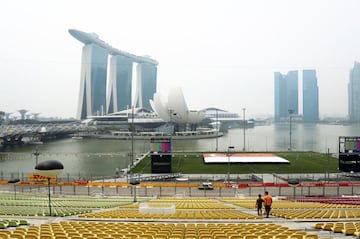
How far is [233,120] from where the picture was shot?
138500 millimetres

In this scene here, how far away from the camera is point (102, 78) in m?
158

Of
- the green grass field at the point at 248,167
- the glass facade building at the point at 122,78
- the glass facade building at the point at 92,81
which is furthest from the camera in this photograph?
the glass facade building at the point at 122,78

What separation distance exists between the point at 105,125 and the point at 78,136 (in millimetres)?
21442

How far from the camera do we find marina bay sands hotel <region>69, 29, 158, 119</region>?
5458 inches

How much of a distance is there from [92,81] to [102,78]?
6111mm


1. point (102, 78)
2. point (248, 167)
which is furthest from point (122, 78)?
point (248, 167)

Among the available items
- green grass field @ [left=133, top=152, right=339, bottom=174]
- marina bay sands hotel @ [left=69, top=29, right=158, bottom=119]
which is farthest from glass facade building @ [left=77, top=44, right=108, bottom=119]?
green grass field @ [left=133, top=152, right=339, bottom=174]

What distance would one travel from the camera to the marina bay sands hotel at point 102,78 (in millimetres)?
138625

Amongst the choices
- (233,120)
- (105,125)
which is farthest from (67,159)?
(233,120)

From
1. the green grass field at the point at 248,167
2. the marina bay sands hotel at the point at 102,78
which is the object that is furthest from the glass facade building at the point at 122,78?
the green grass field at the point at 248,167

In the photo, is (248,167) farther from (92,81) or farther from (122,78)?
(122,78)

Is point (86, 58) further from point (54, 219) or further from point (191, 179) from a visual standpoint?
point (54, 219)

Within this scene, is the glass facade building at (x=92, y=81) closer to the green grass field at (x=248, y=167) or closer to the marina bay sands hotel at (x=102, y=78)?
the marina bay sands hotel at (x=102, y=78)

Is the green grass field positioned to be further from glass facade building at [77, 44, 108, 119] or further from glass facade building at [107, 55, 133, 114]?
glass facade building at [107, 55, 133, 114]
